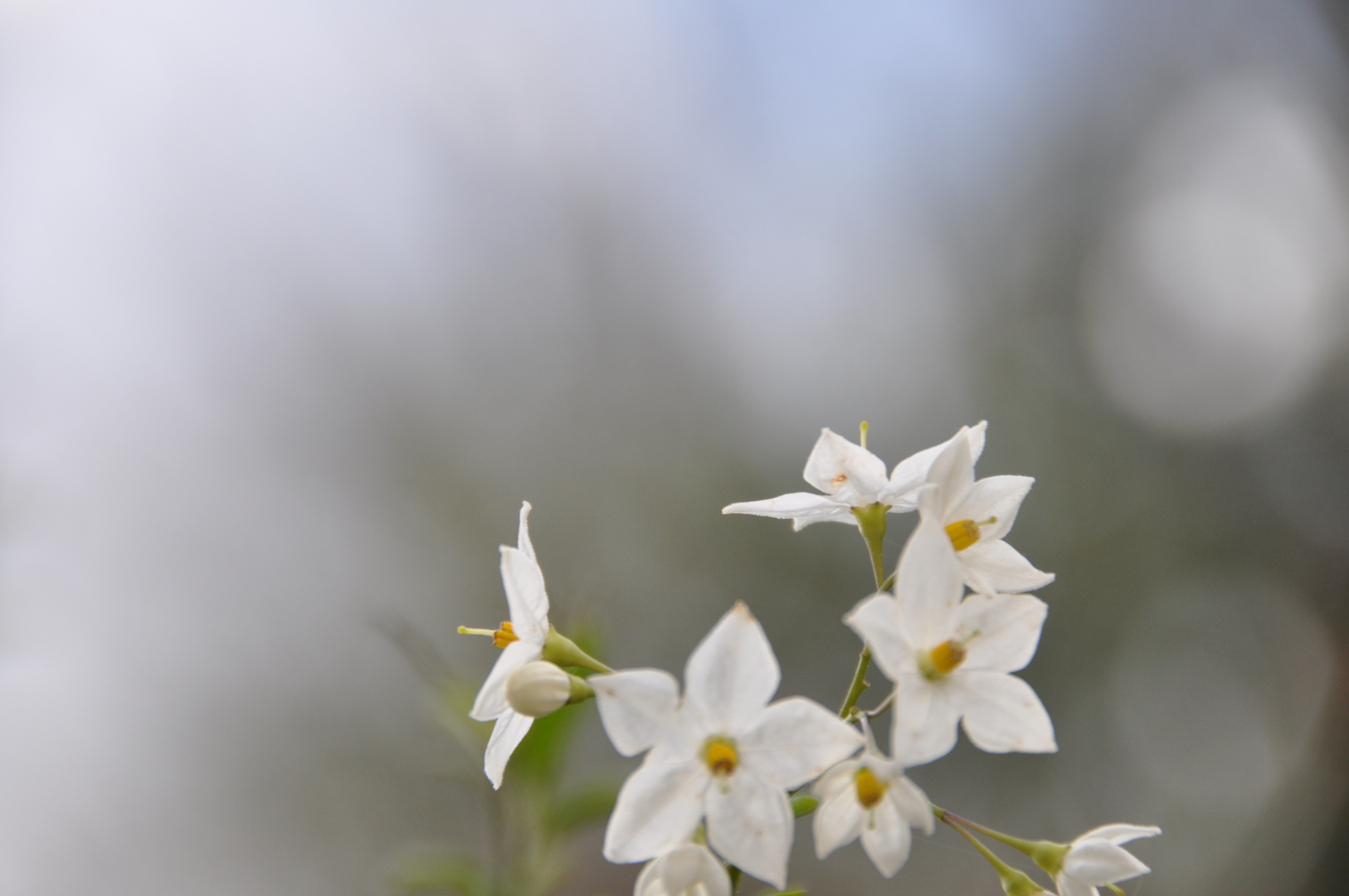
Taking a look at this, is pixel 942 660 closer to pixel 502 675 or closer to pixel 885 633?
pixel 885 633

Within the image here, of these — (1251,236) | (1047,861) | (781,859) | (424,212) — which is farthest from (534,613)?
(1251,236)

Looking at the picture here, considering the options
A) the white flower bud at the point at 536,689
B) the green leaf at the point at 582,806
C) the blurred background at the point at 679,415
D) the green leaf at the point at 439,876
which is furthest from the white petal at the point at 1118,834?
the blurred background at the point at 679,415

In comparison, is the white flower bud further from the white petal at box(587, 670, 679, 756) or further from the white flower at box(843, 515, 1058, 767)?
the white flower at box(843, 515, 1058, 767)

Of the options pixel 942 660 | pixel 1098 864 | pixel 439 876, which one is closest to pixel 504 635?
pixel 942 660

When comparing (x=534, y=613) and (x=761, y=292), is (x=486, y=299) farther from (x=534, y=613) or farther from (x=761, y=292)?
(x=534, y=613)

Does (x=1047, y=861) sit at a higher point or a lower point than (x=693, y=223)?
lower

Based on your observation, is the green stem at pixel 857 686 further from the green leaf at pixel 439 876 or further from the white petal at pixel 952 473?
the green leaf at pixel 439 876
